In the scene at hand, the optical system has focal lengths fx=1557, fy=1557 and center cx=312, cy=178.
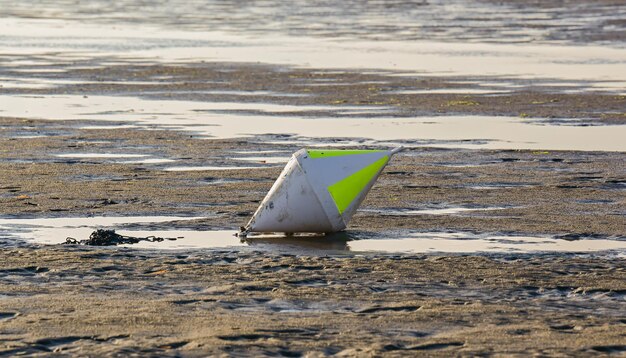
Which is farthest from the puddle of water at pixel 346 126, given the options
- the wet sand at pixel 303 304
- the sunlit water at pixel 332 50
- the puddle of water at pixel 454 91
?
the wet sand at pixel 303 304

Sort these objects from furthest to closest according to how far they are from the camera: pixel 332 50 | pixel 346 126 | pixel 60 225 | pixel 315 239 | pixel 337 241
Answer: pixel 332 50, pixel 346 126, pixel 60 225, pixel 315 239, pixel 337 241

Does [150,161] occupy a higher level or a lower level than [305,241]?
lower

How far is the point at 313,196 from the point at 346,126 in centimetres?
914

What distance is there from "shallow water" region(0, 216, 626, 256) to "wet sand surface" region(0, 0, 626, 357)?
1.8 inches

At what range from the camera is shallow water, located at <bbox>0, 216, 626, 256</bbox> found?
1120 cm

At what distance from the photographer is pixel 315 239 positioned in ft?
38.8

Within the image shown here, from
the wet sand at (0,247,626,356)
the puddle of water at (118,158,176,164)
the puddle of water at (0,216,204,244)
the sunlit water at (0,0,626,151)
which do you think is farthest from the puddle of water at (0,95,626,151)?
the wet sand at (0,247,626,356)

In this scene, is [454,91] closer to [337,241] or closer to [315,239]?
[315,239]

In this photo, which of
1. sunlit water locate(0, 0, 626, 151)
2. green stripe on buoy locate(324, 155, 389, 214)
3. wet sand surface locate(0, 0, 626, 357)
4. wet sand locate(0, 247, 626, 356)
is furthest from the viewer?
sunlit water locate(0, 0, 626, 151)

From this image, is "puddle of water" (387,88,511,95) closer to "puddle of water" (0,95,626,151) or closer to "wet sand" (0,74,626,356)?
"puddle of water" (0,95,626,151)

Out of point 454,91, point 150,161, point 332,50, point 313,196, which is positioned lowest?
point 332,50

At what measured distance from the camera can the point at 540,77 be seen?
29391 millimetres

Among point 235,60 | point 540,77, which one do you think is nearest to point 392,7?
point 235,60

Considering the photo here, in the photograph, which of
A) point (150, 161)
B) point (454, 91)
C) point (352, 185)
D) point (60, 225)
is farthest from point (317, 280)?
point (454, 91)
